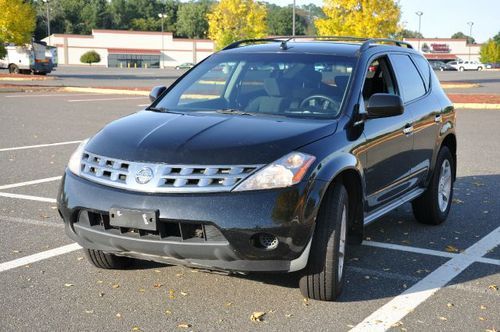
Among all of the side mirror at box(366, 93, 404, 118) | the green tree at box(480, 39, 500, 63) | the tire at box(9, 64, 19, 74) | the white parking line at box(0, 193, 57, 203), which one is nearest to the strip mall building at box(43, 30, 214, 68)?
the tire at box(9, 64, 19, 74)

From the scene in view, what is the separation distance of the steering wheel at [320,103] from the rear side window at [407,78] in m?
1.23

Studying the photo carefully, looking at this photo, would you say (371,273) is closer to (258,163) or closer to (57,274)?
(258,163)

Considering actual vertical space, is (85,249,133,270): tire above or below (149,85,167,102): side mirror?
below

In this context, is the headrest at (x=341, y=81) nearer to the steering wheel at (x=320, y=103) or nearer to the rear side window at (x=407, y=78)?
the steering wheel at (x=320, y=103)

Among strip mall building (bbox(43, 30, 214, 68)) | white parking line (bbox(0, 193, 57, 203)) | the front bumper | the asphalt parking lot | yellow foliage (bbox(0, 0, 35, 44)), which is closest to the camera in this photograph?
the front bumper

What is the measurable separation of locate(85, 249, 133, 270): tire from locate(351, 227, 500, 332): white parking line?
1.85 meters

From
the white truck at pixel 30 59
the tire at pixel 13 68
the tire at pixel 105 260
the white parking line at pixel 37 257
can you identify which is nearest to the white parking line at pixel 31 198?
the white parking line at pixel 37 257

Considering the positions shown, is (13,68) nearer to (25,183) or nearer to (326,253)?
(25,183)

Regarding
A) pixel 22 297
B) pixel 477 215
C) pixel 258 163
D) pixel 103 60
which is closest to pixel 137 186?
pixel 258 163

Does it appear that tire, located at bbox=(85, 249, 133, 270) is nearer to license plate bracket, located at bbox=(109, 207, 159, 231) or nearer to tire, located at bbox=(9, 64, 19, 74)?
license plate bracket, located at bbox=(109, 207, 159, 231)

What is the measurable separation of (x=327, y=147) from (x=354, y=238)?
0.94 m

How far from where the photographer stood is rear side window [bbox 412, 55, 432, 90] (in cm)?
673

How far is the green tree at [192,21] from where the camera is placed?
13825 cm

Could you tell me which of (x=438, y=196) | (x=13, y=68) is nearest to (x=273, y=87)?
(x=438, y=196)
